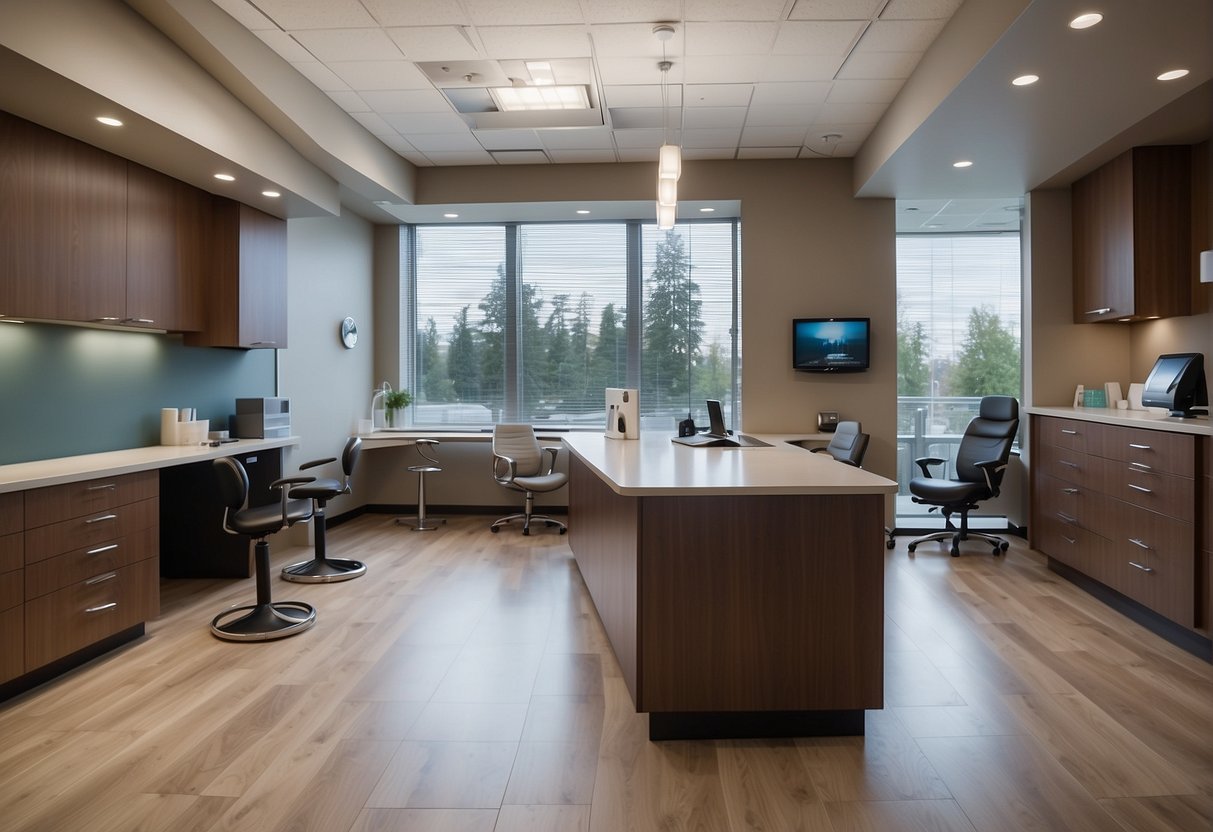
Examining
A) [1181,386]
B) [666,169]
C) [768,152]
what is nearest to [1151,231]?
[1181,386]

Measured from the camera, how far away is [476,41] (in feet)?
12.7

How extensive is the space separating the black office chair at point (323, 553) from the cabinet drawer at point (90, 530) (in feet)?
2.77

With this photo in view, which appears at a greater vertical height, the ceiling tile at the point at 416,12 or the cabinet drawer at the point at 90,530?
the ceiling tile at the point at 416,12

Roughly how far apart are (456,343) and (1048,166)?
16.4 ft

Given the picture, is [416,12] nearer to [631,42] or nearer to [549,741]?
[631,42]

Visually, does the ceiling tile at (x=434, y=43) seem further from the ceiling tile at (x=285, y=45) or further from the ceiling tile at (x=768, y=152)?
the ceiling tile at (x=768, y=152)

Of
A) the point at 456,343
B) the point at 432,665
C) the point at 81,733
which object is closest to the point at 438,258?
the point at 456,343

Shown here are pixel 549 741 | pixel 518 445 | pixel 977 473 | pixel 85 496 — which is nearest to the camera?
pixel 549 741

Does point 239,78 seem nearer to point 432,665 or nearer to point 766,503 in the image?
point 432,665

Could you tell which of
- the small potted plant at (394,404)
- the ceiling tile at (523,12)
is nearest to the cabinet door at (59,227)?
the ceiling tile at (523,12)

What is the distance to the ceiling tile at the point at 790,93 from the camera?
14.5 feet

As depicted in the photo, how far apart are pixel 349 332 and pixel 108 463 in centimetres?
307

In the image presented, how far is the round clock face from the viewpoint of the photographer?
6.09 meters

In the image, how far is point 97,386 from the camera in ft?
12.3
